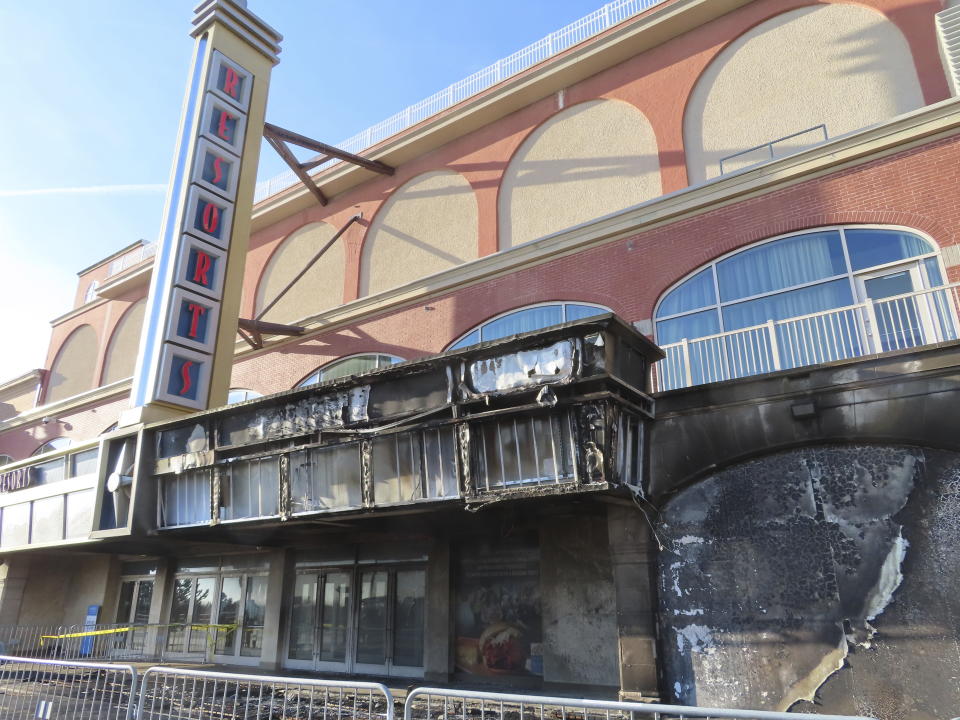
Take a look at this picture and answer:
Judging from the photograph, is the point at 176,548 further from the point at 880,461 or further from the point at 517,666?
the point at 880,461

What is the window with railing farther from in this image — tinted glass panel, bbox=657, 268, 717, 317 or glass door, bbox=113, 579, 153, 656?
glass door, bbox=113, 579, 153, 656

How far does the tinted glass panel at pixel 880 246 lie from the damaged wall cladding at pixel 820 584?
14.3 feet

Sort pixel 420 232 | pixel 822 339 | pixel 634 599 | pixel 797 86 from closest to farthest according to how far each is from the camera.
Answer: pixel 634 599
pixel 822 339
pixel 797 86
pixel 420 232

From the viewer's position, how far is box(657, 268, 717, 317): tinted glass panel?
45.5ft

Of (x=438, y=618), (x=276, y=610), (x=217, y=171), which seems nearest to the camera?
(x=438, y=618)

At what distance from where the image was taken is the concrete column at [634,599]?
991cm

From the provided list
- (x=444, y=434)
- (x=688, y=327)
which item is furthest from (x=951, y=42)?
(x=444, y=434)

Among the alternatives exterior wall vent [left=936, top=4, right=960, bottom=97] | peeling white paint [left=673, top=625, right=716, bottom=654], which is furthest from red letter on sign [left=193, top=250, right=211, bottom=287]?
exterior wall vent [left=936, top=4, right=960, bottom=97]

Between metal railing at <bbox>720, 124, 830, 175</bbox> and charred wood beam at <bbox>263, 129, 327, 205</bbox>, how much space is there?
1233cm

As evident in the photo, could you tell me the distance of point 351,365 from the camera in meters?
19.5

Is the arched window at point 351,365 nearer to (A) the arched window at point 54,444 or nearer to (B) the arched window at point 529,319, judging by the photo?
(B) the arched window at point 529,319

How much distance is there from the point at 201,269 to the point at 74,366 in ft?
54.7

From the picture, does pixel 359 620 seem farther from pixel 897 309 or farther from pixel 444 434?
pixel 897 309

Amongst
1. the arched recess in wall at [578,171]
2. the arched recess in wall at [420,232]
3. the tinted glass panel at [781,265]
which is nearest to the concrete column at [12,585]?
the arched recess in wall at [420,232]
